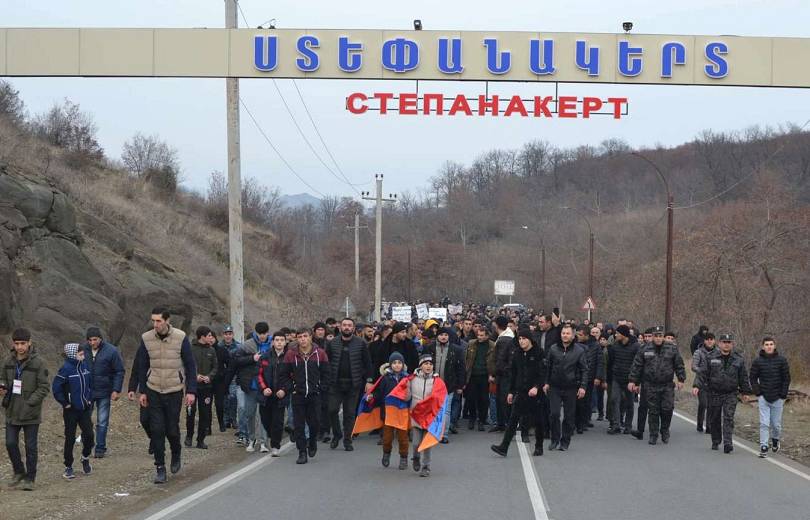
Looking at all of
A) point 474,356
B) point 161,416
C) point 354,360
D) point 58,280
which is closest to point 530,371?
point 354,360

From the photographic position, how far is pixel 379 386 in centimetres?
1394

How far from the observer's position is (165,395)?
37.1 feet

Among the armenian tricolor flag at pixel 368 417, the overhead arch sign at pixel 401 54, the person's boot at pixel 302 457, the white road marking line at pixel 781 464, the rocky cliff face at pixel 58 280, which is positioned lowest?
the white road marking line at pixel 781 464

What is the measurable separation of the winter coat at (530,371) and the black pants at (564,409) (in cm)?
63

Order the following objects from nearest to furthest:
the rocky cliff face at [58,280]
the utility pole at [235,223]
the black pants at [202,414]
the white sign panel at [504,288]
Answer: the black pants at [202,414]
the rocky cliff face at [58,280]
the utility pole at [235,223]
the white sign panel at [504,288]

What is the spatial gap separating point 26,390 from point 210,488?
229 cm

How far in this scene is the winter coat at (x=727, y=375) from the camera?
1464 cm

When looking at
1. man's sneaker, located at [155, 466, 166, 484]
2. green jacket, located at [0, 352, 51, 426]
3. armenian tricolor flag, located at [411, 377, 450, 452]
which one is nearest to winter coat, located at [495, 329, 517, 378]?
armenian tricolor flag, located at [411, 377, 450, 452]

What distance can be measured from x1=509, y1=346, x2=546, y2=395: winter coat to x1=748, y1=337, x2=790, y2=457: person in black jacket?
3.38 metres

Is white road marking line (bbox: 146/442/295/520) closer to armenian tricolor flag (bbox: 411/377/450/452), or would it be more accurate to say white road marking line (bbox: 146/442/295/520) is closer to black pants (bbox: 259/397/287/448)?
black pants (bbox: 259/397/287/448)

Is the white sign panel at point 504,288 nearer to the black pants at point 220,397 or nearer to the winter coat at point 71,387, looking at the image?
the black pants at point 220,397

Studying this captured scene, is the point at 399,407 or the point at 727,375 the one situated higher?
the point at 727,375

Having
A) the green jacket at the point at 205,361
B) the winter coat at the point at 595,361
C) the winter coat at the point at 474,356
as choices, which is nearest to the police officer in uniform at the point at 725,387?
the winter coat at the point at 595,361

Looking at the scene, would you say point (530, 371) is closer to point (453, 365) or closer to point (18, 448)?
point (453, 365)
